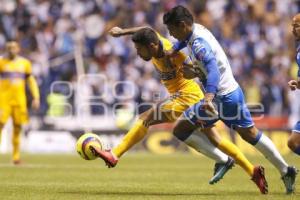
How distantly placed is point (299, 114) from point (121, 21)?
660cm

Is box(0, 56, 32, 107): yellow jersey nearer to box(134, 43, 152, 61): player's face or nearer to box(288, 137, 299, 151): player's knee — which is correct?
box(134, 43, 152, 61): player's face

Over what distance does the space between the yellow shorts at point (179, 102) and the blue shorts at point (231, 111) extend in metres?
1.06

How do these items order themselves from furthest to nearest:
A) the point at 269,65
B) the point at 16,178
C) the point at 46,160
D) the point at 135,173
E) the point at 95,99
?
1. the point at 269,65
2. the point at 95,99
3. the point at 46,160
4. the point at 135,173
5. the point at 16,178

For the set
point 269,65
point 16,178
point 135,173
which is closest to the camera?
point 16,178

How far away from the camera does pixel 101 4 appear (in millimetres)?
28625

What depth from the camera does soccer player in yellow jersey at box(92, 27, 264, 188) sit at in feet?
37.7

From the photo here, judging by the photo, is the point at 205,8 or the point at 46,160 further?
the point at 205,8

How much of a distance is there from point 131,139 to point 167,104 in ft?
2.66

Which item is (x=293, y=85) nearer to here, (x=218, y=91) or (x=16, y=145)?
(x=218, y=91)

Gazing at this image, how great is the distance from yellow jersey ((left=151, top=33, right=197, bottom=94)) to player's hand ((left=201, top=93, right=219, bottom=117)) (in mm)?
1510

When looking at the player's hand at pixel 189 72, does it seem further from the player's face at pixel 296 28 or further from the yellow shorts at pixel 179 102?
the player's face at pixel 296 28

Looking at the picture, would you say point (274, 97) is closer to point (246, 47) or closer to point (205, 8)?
point (246, 47)

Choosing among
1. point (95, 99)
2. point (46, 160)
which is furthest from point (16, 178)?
point (95, 99)

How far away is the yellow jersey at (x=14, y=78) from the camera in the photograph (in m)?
19.5
